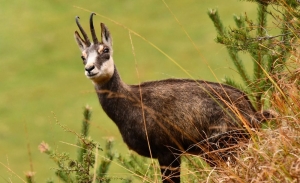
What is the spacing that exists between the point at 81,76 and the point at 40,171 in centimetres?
767

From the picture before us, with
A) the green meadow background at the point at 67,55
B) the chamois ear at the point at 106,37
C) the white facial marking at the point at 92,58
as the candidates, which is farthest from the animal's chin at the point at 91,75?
the green meadow background at the point at 67,55

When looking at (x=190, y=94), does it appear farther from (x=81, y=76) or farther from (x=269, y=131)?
(x=81, y=76)

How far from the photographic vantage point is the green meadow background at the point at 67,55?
37.2 metres

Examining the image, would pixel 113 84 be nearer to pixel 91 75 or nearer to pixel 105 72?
pixel 105 72

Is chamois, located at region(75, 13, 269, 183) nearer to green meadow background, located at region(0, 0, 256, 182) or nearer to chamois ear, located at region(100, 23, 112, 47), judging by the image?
chamois ear, located at region(100, 23, 112, 47)

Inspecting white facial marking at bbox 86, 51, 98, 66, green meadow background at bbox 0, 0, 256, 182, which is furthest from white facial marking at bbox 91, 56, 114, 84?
green meadow background at bbox 0, 0, 256, 182

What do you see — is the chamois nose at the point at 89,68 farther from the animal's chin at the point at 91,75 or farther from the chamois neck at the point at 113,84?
the chamois neck at the point at 113,84

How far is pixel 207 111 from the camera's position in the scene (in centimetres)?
1017

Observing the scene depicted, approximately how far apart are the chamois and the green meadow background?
2435 centimetres

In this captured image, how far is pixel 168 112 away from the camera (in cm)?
1044

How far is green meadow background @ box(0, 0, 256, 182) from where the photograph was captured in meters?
37.2

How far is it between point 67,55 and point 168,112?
3164 centimetres

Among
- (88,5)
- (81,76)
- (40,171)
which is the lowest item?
(40,171)

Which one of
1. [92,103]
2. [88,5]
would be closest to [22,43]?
[88,5]
